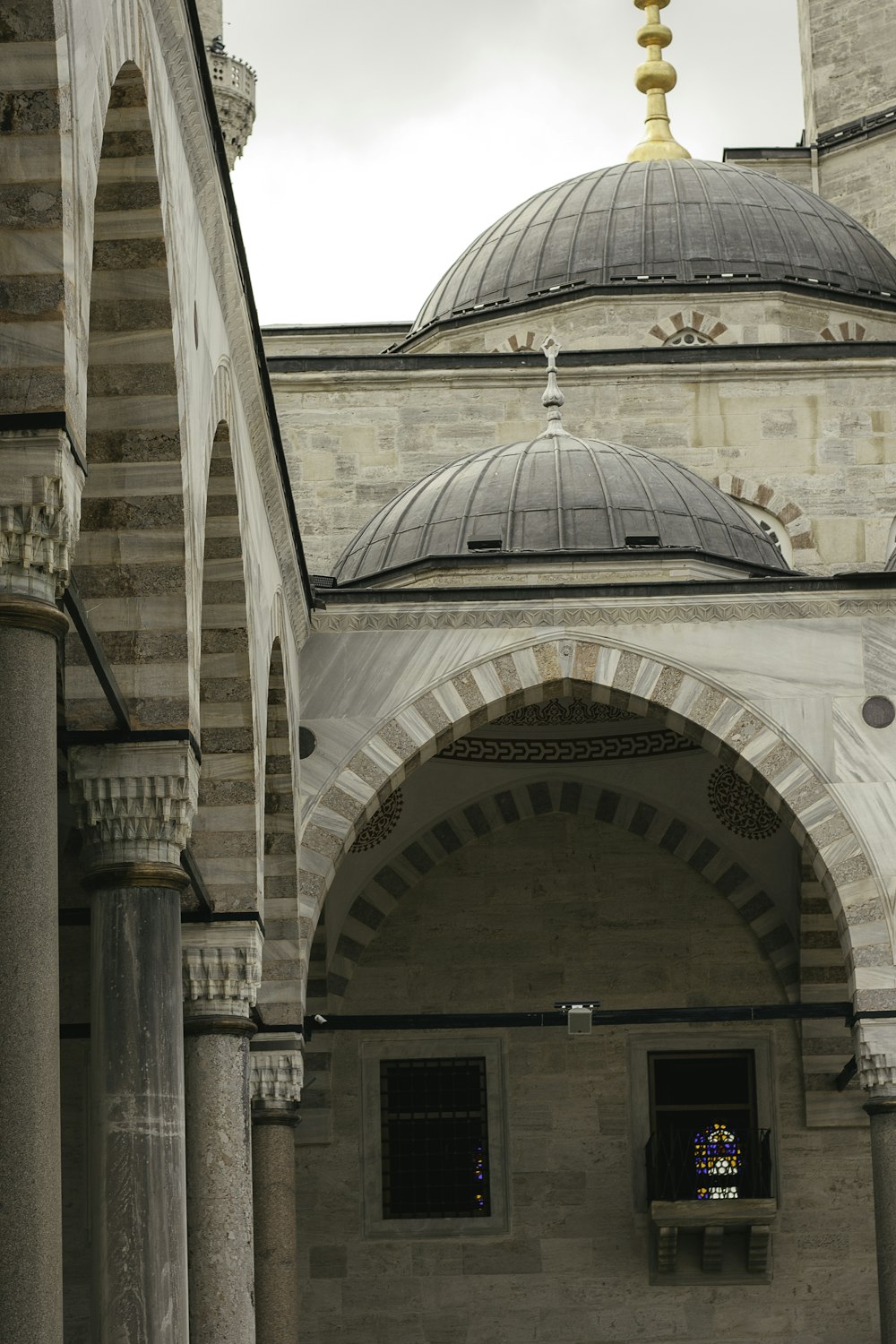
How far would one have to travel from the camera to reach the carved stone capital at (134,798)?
8.27m

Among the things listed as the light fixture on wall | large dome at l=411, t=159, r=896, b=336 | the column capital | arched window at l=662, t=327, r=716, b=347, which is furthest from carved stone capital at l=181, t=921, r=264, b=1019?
large dome at l=411, t=159, r=896, b=336

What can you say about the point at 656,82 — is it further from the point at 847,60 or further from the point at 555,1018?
the point at 555,1018

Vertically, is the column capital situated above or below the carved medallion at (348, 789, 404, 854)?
below

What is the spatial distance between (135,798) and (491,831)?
9.53 metres

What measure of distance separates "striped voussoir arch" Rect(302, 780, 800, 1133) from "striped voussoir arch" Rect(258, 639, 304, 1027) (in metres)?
3.93

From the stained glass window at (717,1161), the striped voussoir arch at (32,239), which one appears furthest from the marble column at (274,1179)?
the striped voussoir arch at (32,239)

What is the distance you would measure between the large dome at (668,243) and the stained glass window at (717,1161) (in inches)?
257

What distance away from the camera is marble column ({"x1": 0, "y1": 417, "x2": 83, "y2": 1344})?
5.80m

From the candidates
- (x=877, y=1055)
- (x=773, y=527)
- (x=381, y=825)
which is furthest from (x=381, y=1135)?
(x=773, y=527)

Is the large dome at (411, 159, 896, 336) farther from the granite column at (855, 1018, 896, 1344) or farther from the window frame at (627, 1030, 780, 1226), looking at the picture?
the granite column at (855, 1018, 896, 1344)

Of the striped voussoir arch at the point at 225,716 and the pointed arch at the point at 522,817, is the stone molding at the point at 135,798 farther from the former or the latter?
the pointed arch at the point at 522,817

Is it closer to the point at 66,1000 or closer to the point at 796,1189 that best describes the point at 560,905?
the point at 796,1189

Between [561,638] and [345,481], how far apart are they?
4574 mm

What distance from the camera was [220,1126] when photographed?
34.5 feet
